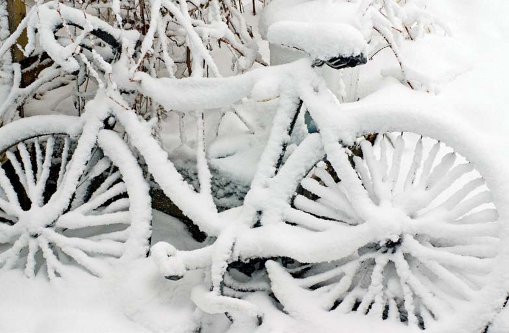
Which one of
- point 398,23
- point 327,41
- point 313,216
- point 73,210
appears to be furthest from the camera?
point 398,23

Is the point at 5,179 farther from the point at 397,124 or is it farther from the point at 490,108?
the point at 490,108

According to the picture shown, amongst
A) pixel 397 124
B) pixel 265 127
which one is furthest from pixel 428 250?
pixel 265 127

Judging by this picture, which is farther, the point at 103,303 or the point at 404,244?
the point at 103,303

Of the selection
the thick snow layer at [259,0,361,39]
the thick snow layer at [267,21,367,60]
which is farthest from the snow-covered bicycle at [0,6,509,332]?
the thick snow layer at [259,0,361,39]

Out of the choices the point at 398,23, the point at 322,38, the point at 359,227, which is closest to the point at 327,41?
the point at 322,38

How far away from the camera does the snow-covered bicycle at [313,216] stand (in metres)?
2.18

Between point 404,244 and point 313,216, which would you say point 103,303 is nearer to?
point 313,216

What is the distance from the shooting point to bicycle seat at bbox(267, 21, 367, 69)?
6.95 feet

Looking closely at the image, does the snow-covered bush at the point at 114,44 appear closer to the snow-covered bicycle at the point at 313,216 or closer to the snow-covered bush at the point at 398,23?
the snow-covered bicycle at the point at 313,216

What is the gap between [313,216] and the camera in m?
2.41

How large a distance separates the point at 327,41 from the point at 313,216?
75 cm

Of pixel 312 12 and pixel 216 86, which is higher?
pixel 312 12

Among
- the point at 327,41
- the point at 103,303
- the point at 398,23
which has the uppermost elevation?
the point at 327,41

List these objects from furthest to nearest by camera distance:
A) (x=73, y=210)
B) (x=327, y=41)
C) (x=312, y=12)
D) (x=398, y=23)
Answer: (x=398, y=23)
(x=73, y=210)
(x=312, y=12)
(x=327, y=41)
